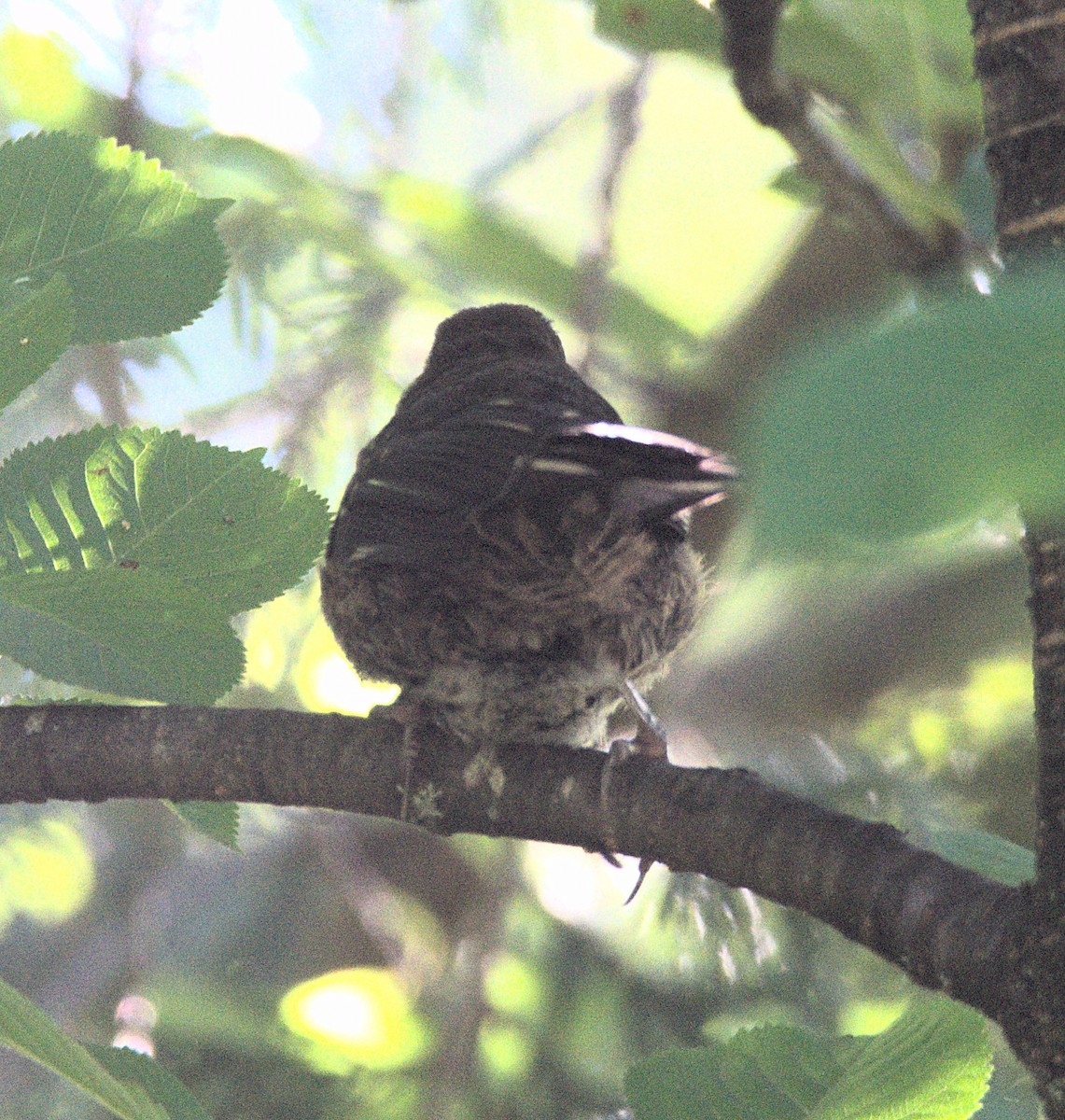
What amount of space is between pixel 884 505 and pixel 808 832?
0.76 metres

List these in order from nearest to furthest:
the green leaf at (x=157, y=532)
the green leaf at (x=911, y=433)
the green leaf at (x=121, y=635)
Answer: the green leaf at (x=911, y=433)
the green leaf at (x=121, y=635)
the green leaf at (x=157, y=532)

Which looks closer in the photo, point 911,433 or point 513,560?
point 911,433

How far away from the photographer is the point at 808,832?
1.00 m

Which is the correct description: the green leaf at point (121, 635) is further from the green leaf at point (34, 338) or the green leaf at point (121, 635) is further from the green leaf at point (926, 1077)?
the green leaf at point (926, 1077)

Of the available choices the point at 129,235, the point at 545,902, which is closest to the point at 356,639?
the point at 129,235

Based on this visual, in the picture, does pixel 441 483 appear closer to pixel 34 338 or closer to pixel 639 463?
pixel 639 463

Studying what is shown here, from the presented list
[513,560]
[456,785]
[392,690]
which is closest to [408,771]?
[456,785]

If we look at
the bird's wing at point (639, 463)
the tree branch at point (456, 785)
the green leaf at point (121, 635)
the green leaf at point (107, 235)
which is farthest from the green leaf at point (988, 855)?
the green leaf at point (107, 235)

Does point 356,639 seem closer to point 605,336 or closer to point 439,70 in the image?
point 605,336

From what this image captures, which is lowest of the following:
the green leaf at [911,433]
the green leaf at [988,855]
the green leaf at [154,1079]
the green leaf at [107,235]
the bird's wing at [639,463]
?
the green leaf at [154,1079]

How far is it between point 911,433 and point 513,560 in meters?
1.24

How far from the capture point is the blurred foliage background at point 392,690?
218cm

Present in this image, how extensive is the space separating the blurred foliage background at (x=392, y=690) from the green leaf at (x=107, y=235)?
122 cm

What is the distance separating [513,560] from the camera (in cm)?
152
